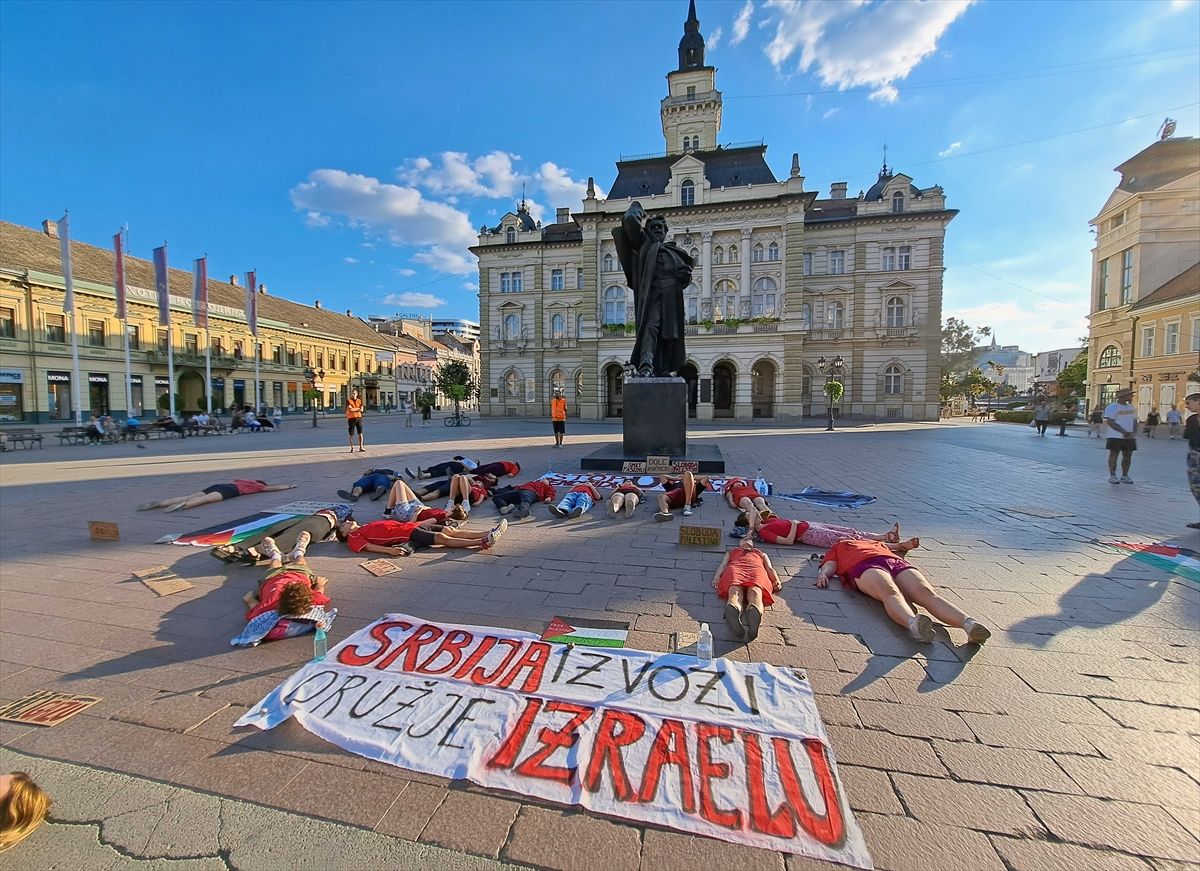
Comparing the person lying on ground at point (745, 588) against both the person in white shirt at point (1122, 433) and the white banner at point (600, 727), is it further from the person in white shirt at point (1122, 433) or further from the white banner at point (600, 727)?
the person in white shirt at point (1122, 433)

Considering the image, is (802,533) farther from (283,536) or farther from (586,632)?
(283,536)

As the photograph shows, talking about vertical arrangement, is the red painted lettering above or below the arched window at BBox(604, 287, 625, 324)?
below

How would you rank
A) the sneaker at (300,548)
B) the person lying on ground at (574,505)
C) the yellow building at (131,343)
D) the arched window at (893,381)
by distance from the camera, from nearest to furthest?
1. the sneaker at (300,548)
2. the person lying on ground at (574,505)
3. the yellow building at (131,343)
4. the arched window at (893,381)

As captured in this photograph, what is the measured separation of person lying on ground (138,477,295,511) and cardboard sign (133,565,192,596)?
3.21 m

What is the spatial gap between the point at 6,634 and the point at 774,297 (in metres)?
37.4

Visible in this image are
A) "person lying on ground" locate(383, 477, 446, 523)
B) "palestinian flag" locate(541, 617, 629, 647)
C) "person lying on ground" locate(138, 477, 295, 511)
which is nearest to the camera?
"palestinian flag" locate(541, 617, 629, 647)

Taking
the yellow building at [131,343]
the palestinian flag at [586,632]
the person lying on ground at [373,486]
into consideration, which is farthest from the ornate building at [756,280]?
the palestinian flag at [586,632]

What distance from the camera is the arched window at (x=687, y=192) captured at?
114 ft

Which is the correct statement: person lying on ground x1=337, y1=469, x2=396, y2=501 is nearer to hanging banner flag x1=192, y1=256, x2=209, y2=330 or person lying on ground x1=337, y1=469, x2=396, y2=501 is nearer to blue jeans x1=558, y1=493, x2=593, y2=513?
blue jeans x1=558, y1=493, x2=593, y2=513

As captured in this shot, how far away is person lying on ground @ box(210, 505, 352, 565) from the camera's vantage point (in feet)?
15.3


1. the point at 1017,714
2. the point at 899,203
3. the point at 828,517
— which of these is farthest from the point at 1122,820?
the point at 899,203

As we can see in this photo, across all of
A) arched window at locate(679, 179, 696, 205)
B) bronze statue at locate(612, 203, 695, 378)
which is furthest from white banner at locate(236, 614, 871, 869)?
arched window at locate(679, 179, 696, 205)

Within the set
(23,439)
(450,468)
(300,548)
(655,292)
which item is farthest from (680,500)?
(23,439)

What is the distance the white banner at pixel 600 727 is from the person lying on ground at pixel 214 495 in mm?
6285
